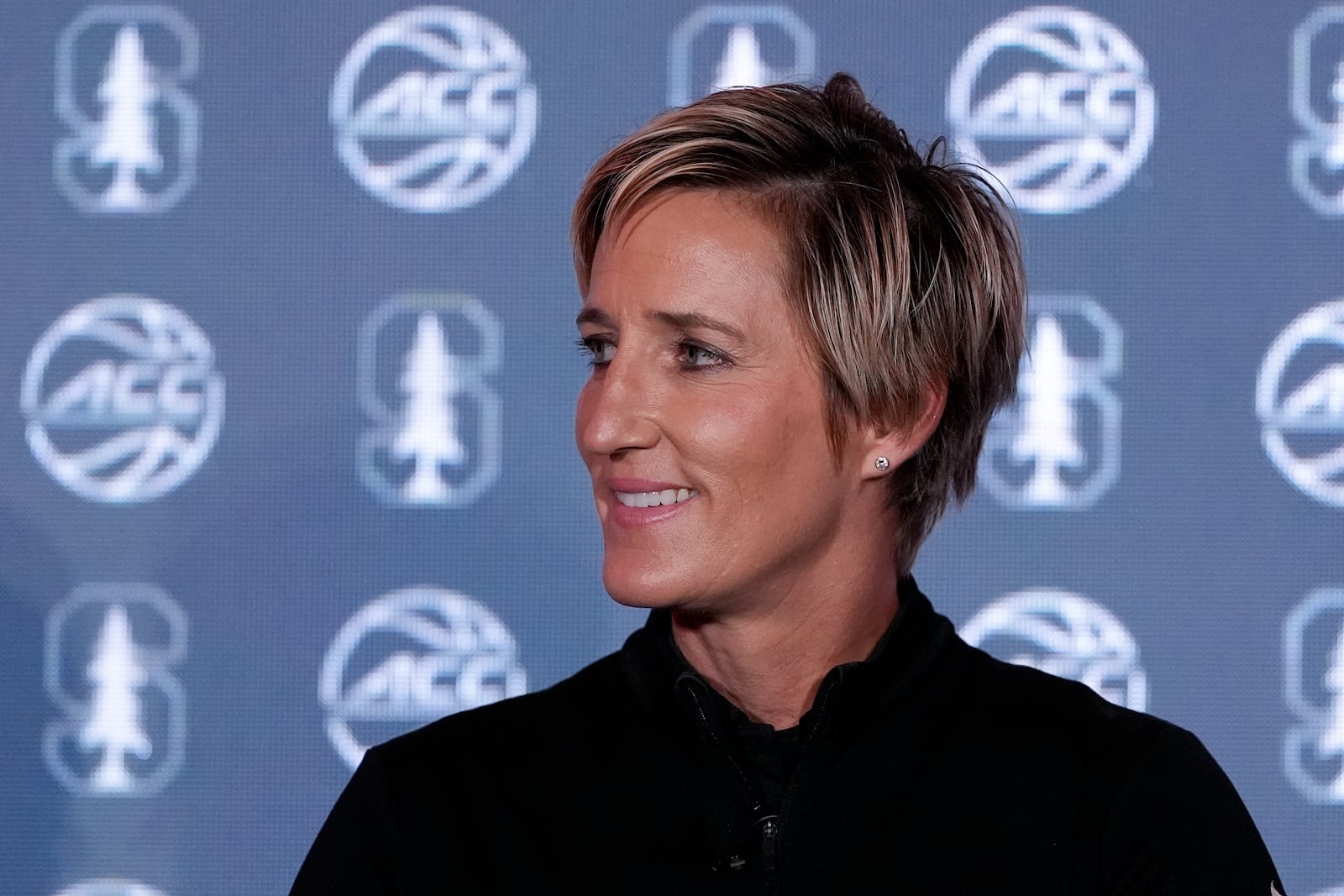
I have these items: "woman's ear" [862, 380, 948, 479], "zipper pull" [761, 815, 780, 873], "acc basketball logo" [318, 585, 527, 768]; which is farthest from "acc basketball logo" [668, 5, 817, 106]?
"zipper pull" [761, 815, 780, 873]

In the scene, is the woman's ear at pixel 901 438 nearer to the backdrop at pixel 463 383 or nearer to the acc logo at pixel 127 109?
the backdrop at pixel 463 383

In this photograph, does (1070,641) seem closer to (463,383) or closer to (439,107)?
(463,383)

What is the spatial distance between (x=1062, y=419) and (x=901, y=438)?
859 millimetres

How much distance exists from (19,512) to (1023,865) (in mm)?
1521

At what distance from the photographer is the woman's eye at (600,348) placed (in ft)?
4.00

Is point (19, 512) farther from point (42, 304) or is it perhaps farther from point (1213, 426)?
point (1213, 426)

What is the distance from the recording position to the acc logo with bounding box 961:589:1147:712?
6.66 feet

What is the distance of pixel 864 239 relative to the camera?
1202mm

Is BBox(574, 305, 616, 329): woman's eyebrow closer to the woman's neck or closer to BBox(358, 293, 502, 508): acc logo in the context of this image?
the woman's neck

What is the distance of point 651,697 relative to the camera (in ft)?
4.03

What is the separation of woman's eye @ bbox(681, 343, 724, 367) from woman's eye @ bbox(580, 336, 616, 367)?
6 centimetres

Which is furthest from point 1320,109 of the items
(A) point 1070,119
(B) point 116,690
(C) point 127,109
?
(B) point 116,690

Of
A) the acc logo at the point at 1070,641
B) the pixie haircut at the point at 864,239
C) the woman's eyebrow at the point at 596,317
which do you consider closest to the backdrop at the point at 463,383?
the acc logo at the point at 1070,641

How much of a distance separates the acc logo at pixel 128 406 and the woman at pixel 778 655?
3.25 ft
